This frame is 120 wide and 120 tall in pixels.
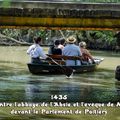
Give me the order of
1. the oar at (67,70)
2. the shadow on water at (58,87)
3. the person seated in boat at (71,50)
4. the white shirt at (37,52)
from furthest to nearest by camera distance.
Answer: the person seated in boat at (71,50) < the white shirt at (37,52) < the oar at (67,70) < the shadow on water at (58,87)

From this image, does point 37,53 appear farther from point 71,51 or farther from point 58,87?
point 58,87

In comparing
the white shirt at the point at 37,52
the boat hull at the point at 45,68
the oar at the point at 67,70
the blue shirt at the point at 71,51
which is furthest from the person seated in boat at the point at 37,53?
the blue shirt at the point at 71,51

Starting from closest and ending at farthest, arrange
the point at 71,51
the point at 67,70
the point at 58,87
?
1. the point at 58,87
2. the point at 67,70
3. the point at 71,51

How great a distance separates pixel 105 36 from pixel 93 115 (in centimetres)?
4384

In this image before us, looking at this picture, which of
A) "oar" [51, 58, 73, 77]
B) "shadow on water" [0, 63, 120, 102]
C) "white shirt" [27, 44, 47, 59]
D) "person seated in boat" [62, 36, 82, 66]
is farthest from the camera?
"person seated in boat" [62, 36, 82, 66]

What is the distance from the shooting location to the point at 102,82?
61.7 ft

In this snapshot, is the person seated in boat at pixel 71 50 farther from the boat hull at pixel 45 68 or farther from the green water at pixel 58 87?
the green water at pixel 58 87

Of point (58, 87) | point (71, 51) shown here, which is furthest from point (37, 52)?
point (58, 87)

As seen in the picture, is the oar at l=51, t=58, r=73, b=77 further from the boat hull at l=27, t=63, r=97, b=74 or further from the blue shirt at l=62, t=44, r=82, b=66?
the blue shirt at l=62, t=44, r=82, b=66

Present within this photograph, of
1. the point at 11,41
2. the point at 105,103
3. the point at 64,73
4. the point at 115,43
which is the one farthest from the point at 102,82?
the point at 11,41

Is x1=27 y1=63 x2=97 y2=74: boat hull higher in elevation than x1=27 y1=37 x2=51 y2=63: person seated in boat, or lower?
lower

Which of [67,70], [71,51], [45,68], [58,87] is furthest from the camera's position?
[45,68]

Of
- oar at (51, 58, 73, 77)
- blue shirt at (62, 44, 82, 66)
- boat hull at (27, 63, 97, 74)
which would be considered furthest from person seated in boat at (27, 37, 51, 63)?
blue shirt at (62, 44, 82, 66)

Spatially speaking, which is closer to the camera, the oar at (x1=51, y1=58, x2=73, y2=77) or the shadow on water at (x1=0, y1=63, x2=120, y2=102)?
the shadow on water at (x1=0, y1=63, x2=120, y2=102)
